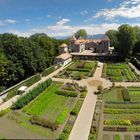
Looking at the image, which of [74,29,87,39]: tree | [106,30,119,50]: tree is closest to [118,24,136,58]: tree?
[106,30,119,50]: tree

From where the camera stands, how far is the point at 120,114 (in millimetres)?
34500

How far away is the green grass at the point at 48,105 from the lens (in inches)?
1396

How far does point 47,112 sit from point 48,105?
9.83 feet

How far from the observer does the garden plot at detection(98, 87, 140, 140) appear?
94.9 feet

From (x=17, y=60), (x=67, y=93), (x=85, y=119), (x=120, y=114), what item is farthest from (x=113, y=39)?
(x=85, y=119)

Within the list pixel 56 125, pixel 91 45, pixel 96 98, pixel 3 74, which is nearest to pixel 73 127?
pixel 56 125

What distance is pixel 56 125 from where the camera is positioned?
30594 mm

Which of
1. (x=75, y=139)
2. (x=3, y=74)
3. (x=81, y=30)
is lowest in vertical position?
(x=75, y=139)

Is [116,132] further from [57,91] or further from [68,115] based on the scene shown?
[57,91]

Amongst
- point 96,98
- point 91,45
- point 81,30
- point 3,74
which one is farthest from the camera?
point 81,30

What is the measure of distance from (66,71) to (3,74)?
2151cm

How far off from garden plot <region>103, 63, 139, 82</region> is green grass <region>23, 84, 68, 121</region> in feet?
60.0

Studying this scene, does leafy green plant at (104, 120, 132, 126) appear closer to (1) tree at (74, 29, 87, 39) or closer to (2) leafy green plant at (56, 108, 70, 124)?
(2) leafy green plant at (56, 108, 70, 124)

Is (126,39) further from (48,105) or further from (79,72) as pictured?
(48,105)
